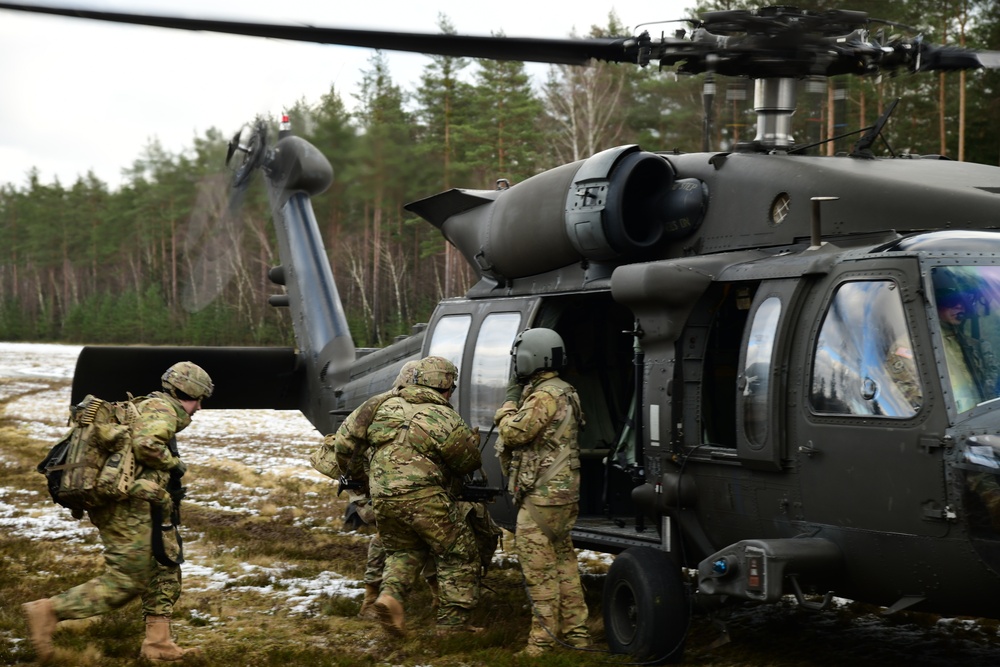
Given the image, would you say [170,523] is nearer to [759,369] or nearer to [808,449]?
[759,369]

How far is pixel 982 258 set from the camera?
5062 mm

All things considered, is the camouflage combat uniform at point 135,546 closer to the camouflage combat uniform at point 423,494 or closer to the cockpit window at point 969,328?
the camouflage combat uniform at point 423,494

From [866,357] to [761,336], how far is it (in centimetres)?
63

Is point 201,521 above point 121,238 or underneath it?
underneath

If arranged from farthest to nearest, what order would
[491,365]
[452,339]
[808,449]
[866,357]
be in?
[452,339] < [491,365] < [808,449] < [866,357]

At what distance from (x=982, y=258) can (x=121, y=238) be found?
46.3 m

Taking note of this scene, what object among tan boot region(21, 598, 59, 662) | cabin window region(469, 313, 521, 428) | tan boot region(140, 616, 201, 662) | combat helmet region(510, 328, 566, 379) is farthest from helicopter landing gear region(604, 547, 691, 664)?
tan boot region(21, 598, 59, 662)

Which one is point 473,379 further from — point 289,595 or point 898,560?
point 898,560

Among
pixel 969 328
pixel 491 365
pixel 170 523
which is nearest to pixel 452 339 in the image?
pixel 491 365

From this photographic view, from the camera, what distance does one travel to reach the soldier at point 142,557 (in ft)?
19.1

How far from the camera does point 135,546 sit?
5.91m

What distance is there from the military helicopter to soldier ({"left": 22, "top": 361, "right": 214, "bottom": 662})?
210 centimetres

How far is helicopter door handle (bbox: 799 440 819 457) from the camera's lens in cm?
518

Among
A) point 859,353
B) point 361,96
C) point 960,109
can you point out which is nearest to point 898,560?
point 859,353
